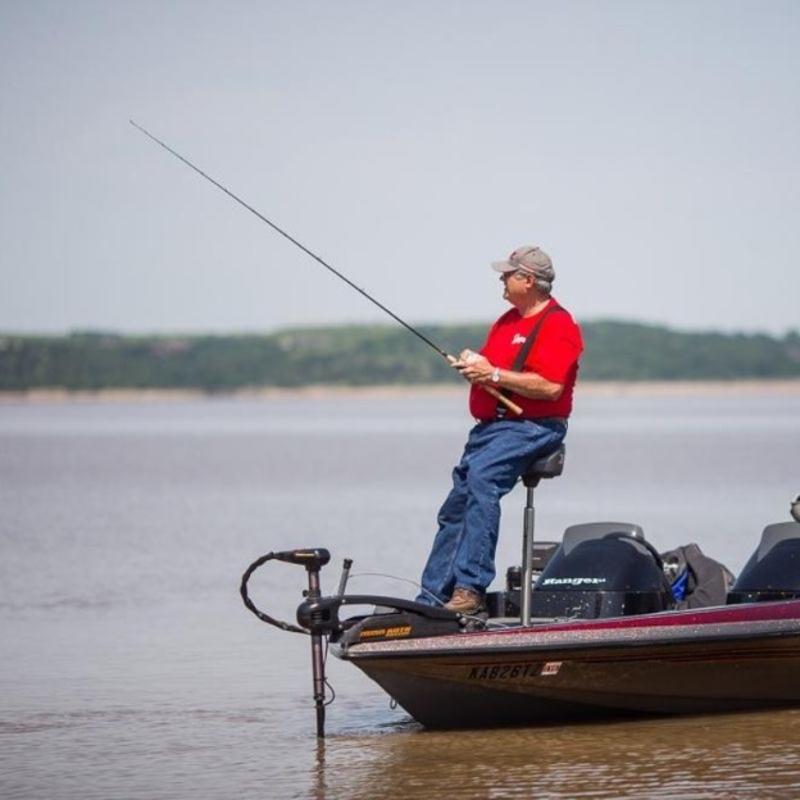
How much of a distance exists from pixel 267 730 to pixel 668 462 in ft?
104

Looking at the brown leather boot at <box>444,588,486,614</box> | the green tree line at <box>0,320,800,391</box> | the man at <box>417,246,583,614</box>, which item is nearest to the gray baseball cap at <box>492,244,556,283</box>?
the man at <box>417,246,583,614</box>

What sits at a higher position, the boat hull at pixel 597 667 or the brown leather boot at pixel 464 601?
the brown leather boot at pixel 464 601

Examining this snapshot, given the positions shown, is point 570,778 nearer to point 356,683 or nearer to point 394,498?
point 356,683

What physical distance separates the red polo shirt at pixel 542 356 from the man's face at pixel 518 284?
0.35ft

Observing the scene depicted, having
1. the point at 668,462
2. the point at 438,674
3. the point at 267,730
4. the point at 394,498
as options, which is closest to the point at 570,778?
the point at 438,674

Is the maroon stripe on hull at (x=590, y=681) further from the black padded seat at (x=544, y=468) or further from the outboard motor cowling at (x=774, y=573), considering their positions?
the black padded seat at (x=544, y=468)

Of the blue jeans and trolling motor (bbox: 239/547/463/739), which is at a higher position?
the blue jeans

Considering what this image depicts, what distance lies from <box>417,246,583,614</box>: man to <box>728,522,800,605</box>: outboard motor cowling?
1110 mm

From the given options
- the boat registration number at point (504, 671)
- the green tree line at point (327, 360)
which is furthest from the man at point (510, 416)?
the green tree line at point (327, 360)

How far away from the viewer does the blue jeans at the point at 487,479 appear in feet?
28.3

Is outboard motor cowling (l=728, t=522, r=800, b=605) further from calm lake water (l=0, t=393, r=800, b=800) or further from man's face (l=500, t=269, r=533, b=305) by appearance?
man's face (l=500, t=269, r=533, b=305)

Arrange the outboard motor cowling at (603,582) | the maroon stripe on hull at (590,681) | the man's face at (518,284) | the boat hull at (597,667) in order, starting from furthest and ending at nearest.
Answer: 1. the outboard motor cowling at (603,582)
2. the man's face at (518,284)
3. the maroon stripe on hull at (590,681)
4. the boat hull at (597,667)

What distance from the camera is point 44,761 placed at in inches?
339

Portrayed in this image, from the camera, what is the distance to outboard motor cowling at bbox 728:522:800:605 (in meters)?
9.03
